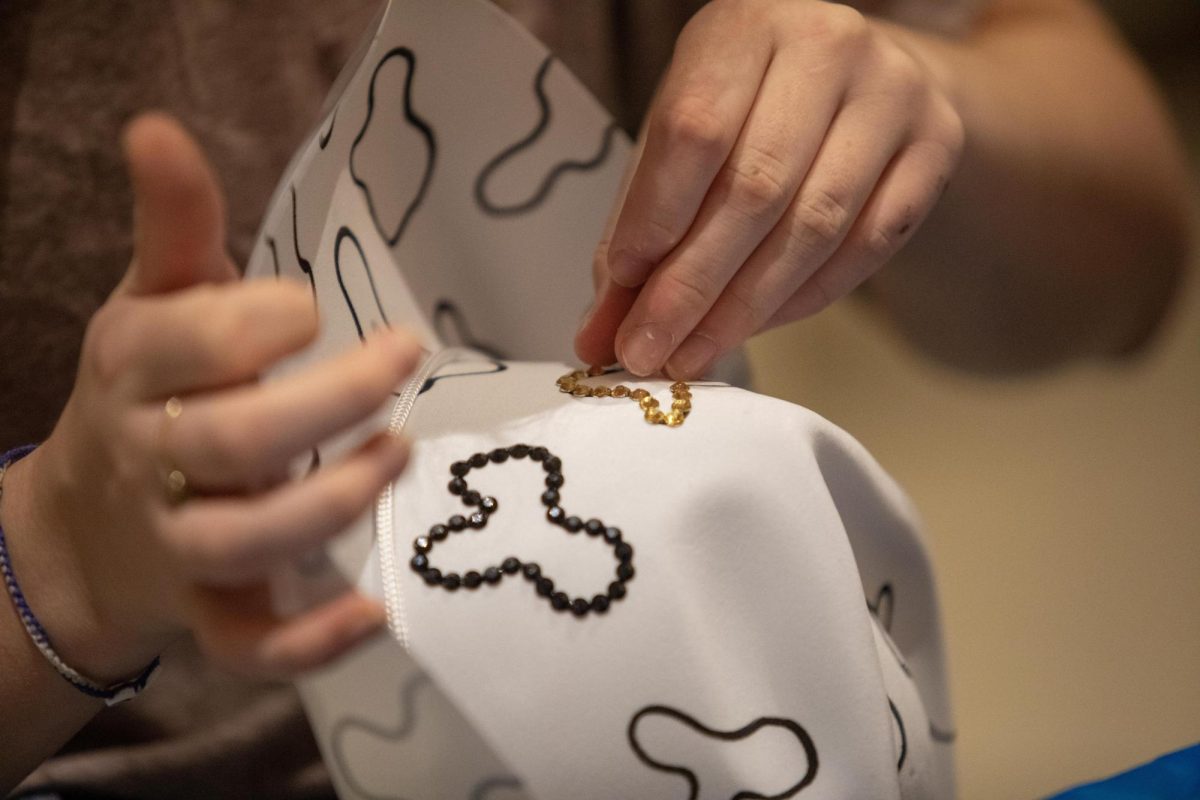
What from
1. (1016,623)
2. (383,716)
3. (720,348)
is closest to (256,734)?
(383,716)

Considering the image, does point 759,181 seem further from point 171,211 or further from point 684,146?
point 171,211

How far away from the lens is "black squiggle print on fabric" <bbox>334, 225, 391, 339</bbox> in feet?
0.87

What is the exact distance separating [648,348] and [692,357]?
0.7 inches

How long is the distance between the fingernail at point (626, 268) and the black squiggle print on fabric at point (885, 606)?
0.47 ft

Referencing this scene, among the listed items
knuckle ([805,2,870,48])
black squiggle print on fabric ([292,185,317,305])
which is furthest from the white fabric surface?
knuckle ([805,2,870,48])

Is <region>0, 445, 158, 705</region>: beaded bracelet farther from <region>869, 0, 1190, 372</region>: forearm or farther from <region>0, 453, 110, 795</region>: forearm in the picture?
<region>869, 0, 1190, 372</region>: forearm

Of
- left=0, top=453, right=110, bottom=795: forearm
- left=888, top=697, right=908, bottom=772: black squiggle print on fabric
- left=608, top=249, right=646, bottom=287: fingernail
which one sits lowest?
left=0, top=453, right=110, bottom=795: forearm

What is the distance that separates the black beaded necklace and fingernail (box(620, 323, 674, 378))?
48 mm

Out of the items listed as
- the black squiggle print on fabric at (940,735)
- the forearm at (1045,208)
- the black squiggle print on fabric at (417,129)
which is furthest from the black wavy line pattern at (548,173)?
the black squiggle print on fabric at (940,735)

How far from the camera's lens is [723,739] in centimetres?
22

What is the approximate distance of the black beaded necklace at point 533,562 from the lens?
0.71ft

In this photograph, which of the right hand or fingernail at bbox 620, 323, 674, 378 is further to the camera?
fingernail at bbox 620, 323, 674, 378

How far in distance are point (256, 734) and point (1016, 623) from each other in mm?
401

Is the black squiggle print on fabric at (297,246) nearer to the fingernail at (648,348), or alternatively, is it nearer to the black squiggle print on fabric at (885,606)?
the fingernail at (648,348)
